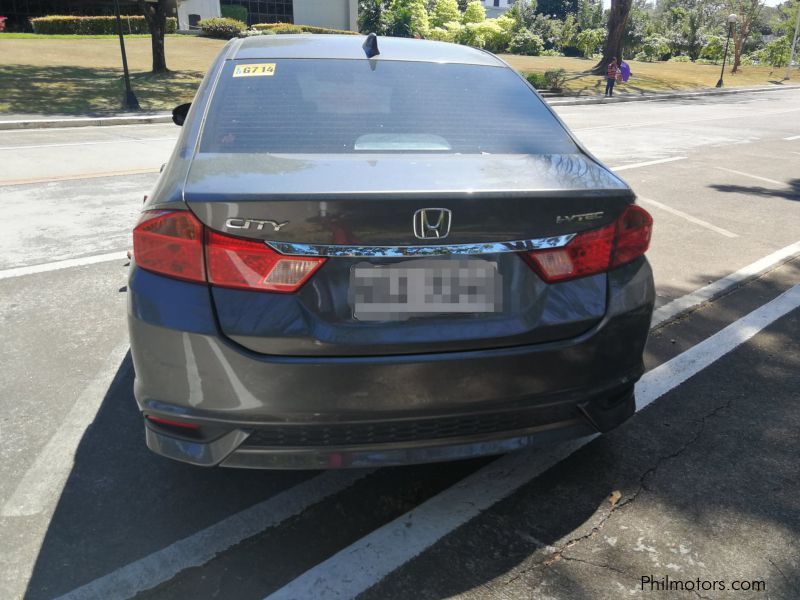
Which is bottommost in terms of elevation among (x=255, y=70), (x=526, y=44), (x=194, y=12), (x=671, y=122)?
(x=671, y=122)

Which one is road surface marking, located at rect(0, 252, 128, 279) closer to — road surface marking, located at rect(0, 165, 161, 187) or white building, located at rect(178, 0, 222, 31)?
road surface marking, located at rect(0, 165, 161, 187)

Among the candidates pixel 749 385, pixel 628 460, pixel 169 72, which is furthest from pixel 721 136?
pixel 169 72

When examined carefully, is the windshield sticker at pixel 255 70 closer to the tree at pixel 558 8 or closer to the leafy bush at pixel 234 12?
the leafy bush at pixel 234 12

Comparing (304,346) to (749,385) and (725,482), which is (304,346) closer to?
(725,482)

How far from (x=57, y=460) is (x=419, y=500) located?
1556mm

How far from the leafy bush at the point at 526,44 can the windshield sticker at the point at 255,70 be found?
55.2 metres

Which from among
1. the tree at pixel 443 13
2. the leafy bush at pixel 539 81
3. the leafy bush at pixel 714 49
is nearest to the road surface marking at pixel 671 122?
the leafy bush at pixel 539 81

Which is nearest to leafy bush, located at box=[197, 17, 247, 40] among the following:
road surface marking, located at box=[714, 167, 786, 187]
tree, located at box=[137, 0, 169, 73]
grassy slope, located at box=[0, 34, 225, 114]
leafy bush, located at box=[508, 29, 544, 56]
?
grassy slope, located at box=[0, 34, 225, 114]

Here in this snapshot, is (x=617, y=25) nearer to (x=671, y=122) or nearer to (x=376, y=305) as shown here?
(x=671, y=122)

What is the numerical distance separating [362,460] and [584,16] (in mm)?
67458

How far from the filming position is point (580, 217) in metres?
2.45

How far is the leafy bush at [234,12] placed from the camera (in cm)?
5216

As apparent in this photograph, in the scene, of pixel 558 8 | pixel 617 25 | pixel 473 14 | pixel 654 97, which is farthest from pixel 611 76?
pixel 558 8

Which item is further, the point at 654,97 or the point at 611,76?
the point at 654,97
